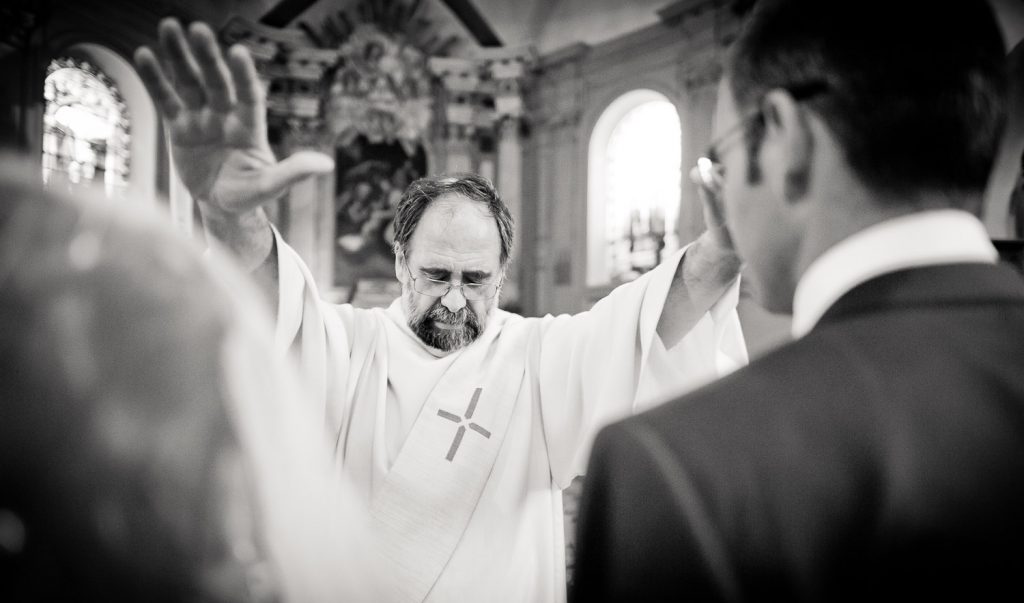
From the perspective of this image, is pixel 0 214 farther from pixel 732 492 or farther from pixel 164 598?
pixel 732 492

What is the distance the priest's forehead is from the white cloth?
1.81 m

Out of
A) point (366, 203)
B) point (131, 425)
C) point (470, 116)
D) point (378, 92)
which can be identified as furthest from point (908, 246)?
point (378, 92)

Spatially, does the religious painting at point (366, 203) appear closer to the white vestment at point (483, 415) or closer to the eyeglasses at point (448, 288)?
the eyeglasses at point (448, 288)

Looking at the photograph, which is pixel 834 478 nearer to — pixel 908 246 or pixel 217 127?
pixel 908 246

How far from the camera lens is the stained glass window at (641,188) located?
32.7ft

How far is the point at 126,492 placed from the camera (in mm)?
433

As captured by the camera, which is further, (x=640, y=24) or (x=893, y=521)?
(x=640, y=24)

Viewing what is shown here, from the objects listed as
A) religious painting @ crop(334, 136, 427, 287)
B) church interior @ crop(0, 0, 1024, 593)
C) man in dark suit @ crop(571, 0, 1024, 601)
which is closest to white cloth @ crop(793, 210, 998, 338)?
man in dark suit @ crop(571, 0, 1024, 601)

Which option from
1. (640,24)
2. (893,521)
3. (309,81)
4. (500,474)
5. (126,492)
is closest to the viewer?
(126,492)

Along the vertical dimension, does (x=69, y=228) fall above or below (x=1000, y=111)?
below

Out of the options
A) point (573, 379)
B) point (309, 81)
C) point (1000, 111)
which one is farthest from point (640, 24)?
point (1000, 111)

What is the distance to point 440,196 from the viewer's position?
2.62m

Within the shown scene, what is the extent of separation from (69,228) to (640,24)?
10627 mm

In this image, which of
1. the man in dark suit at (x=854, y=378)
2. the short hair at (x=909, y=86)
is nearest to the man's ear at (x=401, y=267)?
the man in dark suit at (x=854, y=378)
